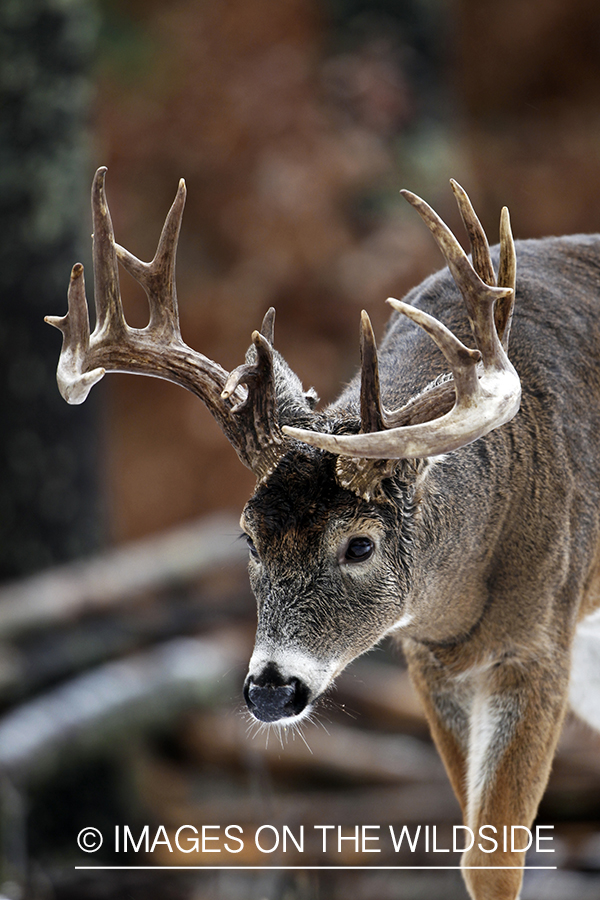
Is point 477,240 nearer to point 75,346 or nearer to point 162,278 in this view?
point 162,278

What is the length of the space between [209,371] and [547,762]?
5.85 ft

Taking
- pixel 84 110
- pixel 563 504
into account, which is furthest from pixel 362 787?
pixel 84 110

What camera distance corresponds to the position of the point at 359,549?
3.37 m

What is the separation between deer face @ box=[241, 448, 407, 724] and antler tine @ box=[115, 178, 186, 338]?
0.68m

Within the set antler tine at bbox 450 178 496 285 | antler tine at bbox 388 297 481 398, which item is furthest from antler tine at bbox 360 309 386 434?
antler tine at bbox 450 178 496 285

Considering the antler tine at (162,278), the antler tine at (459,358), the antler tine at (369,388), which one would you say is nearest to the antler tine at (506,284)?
the antler tine at (459,358)

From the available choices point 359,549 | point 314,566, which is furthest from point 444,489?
point 314,566

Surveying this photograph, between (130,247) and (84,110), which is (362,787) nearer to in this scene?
(84,110)

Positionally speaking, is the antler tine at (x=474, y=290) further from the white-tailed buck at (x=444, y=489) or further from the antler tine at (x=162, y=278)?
the antler tine at (x=162, y=278)

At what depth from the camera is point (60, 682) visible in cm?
759

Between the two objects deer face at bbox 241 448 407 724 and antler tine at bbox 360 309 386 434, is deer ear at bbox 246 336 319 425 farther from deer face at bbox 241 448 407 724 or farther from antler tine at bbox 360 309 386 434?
antler tine at bbox 360 309 386 434

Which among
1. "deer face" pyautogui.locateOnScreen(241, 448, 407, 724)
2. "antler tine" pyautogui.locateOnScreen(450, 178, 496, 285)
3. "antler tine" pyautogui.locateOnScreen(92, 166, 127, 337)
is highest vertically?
"antler tine" pyautogui.locateOnScreen(92, 166, 127, 337)

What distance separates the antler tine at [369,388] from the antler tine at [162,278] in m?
0.78

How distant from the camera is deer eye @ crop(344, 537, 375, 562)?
336 cm
